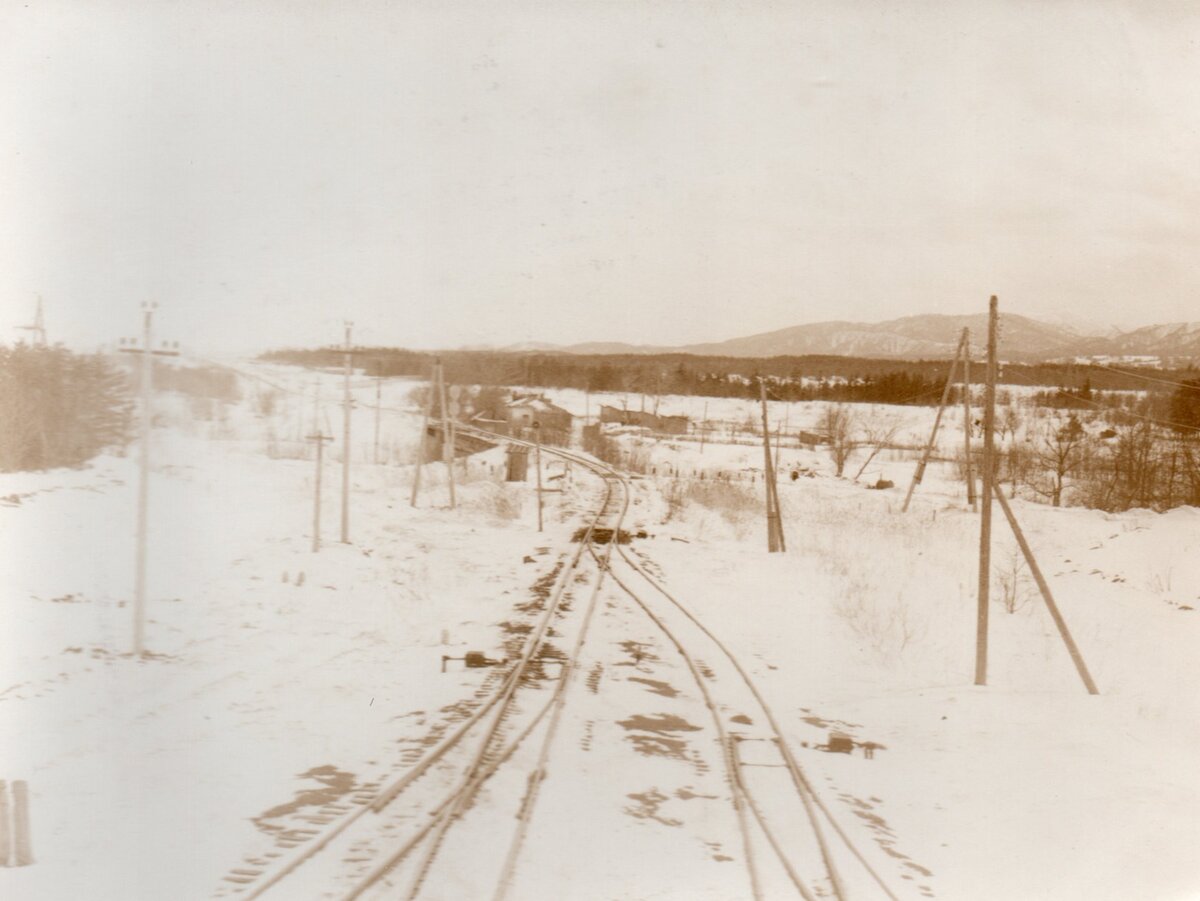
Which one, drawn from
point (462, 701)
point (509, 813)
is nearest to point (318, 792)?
point (509, 813)

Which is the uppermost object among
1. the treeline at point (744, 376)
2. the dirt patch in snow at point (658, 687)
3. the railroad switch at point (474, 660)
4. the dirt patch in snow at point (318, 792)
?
the treeline at point (744, 376)

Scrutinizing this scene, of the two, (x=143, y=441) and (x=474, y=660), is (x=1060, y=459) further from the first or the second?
(x=143, y=441)

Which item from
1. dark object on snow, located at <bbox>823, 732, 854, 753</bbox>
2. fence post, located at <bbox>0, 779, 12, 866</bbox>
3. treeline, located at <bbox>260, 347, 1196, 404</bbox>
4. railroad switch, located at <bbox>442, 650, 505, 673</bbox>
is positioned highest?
treeline, located at <bbox>260, 347, 1196, 404</bbox>

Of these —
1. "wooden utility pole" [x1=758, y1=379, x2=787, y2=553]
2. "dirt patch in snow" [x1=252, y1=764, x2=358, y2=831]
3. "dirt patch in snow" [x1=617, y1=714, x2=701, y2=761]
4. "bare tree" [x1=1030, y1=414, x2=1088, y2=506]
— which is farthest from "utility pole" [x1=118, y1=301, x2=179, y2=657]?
"bare tree" [x1=1030, y1=414, x2=1088, y2=506]

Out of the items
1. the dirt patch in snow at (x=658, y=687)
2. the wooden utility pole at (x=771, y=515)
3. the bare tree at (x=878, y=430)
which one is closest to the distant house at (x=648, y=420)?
the bare tree at (x=878, y=430)

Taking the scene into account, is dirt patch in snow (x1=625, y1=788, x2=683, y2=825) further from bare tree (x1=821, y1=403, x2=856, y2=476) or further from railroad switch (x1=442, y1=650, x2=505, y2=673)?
bare tree (x1=821, y1=403, x2=856, y2=476)

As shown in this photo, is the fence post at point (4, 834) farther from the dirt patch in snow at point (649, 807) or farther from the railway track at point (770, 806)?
the dirt patch in snow at point (649, 807)

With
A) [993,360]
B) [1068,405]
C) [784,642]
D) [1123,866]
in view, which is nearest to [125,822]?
[1123,866]
